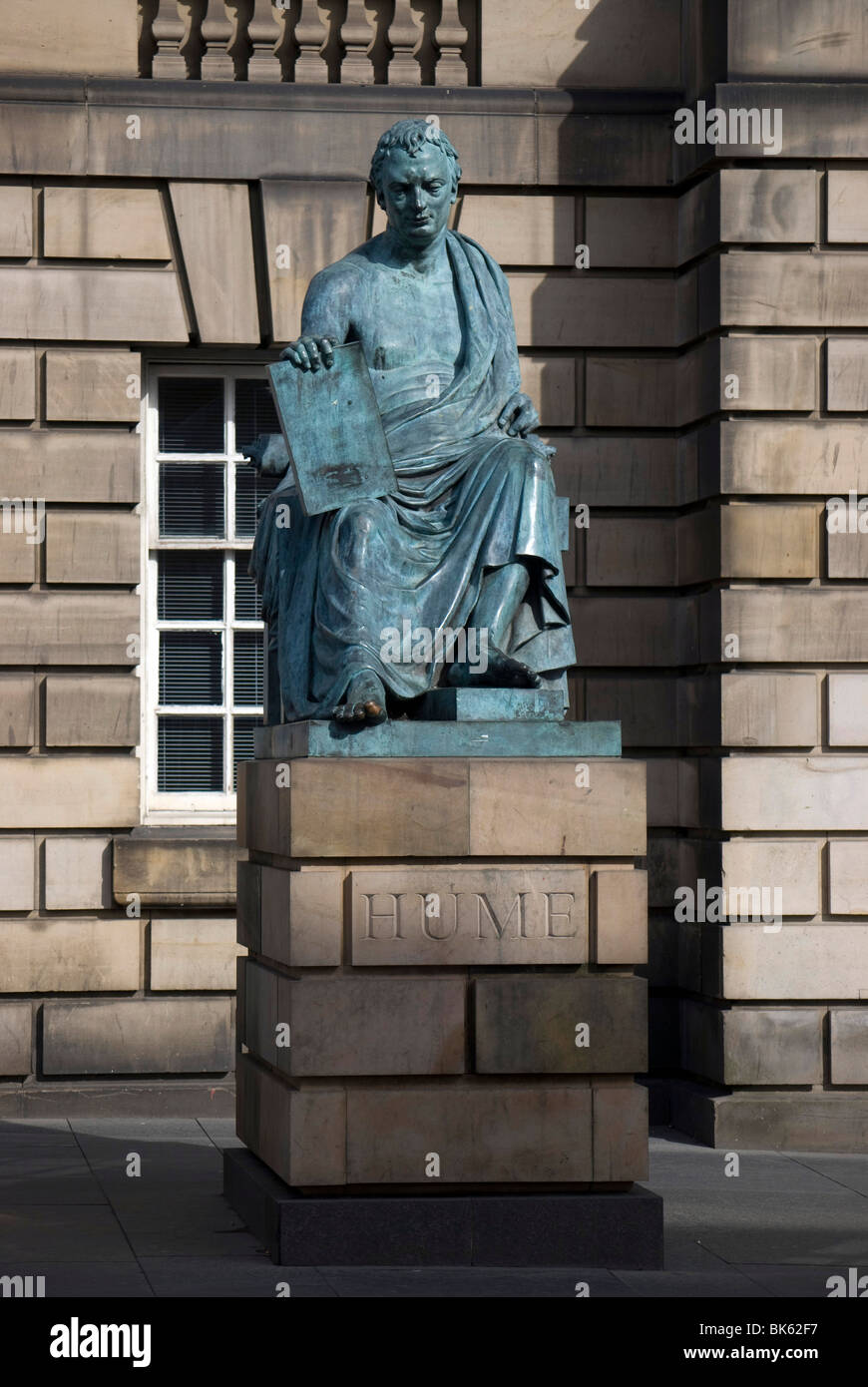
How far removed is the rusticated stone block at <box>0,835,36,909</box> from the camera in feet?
33.9

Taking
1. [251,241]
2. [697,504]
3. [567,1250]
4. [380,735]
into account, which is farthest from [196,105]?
[567,1250]

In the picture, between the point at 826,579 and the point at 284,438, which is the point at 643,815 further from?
the point at 826,579

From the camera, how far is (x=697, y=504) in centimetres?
1044

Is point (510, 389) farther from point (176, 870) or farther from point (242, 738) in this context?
point (242, 738)

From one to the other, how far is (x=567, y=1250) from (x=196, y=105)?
6.87 metres

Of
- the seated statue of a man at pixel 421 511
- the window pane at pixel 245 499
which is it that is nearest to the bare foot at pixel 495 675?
the seated statue of a man at pixel 421 511

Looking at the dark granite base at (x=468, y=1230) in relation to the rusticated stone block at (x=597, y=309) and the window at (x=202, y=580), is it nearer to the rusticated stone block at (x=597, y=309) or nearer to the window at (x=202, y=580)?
the window at (x=202, y=580)

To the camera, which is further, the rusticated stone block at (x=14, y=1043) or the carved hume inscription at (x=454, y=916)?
the rusticated stone block at (x=14, y=1043)

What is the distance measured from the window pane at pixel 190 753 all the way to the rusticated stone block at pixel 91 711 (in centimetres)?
57

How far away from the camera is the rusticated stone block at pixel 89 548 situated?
34.4 feet

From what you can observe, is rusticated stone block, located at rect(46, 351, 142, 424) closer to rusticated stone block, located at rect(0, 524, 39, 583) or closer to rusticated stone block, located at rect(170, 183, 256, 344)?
rusticated stone block, located at rect(170, 183, 256, 344)

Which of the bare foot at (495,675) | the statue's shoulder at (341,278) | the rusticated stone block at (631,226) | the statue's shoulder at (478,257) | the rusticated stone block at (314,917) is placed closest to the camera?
the rusticated stone block at (314,917)

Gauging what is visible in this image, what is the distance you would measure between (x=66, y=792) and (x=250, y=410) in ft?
8.25

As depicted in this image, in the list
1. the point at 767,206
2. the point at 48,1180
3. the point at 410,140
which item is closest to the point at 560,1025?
the point at 48,1180
